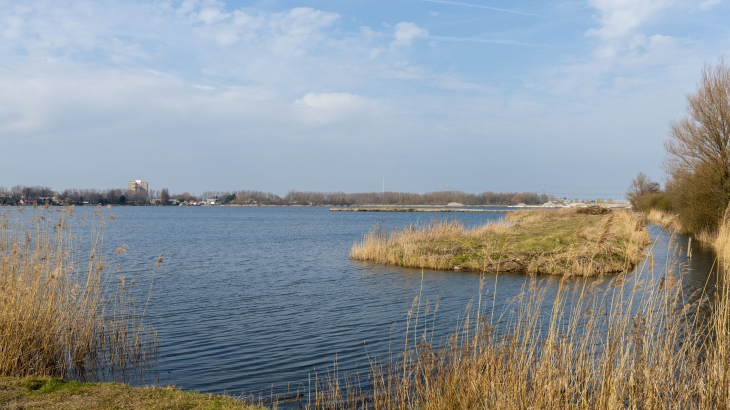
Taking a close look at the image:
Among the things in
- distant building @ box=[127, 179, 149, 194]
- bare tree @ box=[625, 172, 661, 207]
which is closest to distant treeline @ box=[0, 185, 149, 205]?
distant building @ box=[127, 179, 149, 194]

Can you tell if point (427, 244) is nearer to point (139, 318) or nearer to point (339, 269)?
point (339, 269)

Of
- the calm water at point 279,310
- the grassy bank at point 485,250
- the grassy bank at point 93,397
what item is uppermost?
the grassy bank at point 485,250

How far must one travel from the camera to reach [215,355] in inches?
314

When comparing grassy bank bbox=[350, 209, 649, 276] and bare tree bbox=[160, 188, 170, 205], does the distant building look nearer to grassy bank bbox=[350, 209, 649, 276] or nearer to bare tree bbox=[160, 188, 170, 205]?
bare tree bbox=[160, 188, 170, 205]

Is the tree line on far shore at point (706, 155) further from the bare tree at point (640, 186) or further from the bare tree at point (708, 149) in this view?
the bare tree at point (640, 186)

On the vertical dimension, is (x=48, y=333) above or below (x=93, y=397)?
above

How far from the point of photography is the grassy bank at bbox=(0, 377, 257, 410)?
4777 millimetres

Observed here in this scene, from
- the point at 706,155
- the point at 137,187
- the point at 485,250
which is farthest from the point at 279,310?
the point at 137,187

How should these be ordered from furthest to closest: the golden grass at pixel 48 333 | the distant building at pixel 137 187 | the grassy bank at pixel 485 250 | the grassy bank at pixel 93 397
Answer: the distant building at pixel 137 187
the grassy bank at pixel 485 250
the golden grass at pixel 48 333
the grassy bank at pixel 93 397

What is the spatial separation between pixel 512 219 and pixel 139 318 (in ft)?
134

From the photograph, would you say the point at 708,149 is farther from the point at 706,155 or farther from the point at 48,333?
the point at 48,333

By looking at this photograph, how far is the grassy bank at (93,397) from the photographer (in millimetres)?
4777

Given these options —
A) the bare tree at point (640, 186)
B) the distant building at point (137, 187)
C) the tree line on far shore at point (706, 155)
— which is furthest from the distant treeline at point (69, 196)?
the bare tree at point (640, 186)

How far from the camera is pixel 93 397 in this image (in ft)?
16.5
